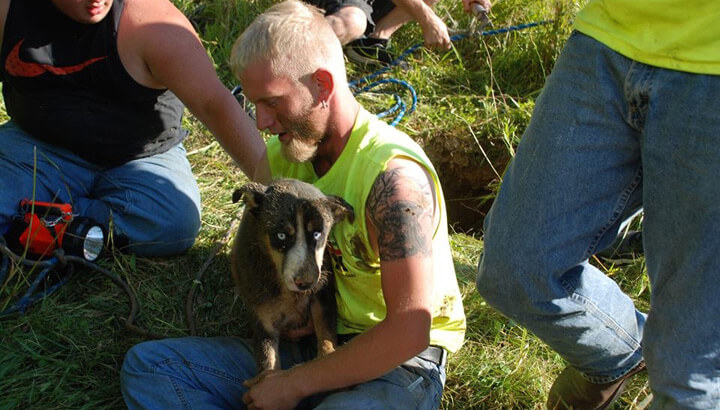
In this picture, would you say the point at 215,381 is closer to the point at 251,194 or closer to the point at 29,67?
the point at 251,194

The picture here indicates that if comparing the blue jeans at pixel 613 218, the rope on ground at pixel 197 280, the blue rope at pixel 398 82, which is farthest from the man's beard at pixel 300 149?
the blue rope at pixel 398 82

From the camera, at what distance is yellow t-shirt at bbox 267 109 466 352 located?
9.43ft

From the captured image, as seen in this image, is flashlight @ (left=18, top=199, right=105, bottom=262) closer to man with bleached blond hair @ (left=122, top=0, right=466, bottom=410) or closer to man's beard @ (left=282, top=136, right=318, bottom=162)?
man with bleached blond hair @ (left=122, top=0, right=466, bottom=410)

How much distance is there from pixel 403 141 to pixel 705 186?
3.72 feet

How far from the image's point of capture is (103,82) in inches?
158

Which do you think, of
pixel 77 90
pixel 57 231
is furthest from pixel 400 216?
pixel 77 90

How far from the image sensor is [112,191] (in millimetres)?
4324

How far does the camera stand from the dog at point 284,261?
2.84 meters

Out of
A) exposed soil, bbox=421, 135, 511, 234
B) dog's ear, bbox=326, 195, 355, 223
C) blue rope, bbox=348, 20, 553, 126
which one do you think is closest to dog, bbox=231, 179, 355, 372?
dog's ear, bbox=326, 195, 355, 223

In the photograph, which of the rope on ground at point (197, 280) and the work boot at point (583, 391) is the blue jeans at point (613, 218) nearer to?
the work boot at point (583, 391)

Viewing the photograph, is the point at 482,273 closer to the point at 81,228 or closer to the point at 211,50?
the point at 81,228

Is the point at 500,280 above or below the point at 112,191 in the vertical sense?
above

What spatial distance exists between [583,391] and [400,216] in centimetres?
123

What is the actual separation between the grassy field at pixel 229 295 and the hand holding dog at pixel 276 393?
91cm
